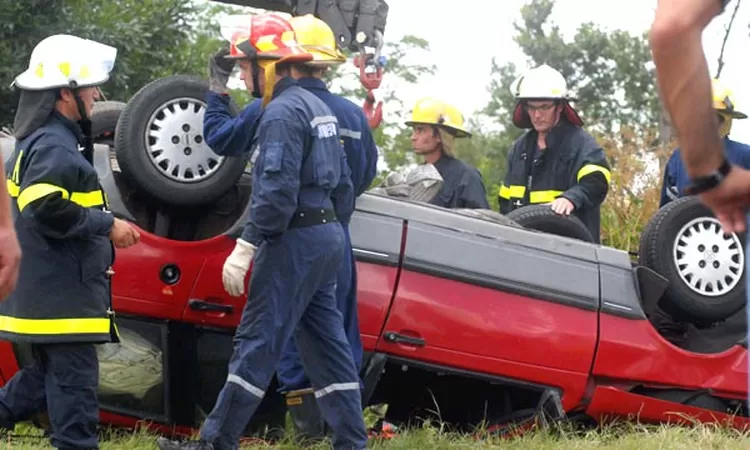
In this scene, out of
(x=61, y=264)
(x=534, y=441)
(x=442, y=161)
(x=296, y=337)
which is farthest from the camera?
(x=442, y=161)

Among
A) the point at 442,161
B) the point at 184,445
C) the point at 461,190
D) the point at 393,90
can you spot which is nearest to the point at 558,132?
the point at 461,190

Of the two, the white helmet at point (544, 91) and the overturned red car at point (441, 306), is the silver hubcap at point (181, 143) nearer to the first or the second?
the overturned red car at point (441, 306)

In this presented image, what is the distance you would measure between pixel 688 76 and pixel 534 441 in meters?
3.55

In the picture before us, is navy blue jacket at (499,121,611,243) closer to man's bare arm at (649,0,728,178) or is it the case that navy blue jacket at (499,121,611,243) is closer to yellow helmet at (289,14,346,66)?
yellow helmet at (289,14,346,66)

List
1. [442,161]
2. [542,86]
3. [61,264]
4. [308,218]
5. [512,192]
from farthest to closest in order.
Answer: [442,161] → [512,192] → [542,86] → [308,218] → [61,264]

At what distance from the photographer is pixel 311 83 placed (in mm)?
5992

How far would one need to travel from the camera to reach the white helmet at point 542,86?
757cm

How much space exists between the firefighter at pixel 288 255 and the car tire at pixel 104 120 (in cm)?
68

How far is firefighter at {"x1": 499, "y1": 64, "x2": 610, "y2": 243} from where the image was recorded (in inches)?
287

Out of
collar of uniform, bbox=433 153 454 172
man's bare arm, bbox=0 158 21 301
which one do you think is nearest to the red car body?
collar of uniform, bbox=433 153 454 172

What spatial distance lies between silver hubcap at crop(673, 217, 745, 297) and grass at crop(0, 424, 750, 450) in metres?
0.69

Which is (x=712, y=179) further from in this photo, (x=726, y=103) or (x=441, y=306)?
(x=726, y=103)

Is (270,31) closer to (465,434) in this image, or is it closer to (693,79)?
(465,434)

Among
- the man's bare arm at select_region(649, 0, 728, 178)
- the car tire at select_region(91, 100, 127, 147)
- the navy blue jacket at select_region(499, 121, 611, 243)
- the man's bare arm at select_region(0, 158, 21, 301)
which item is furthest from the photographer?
the navy blue jacket at select_region(499, 121, 611, 243)
